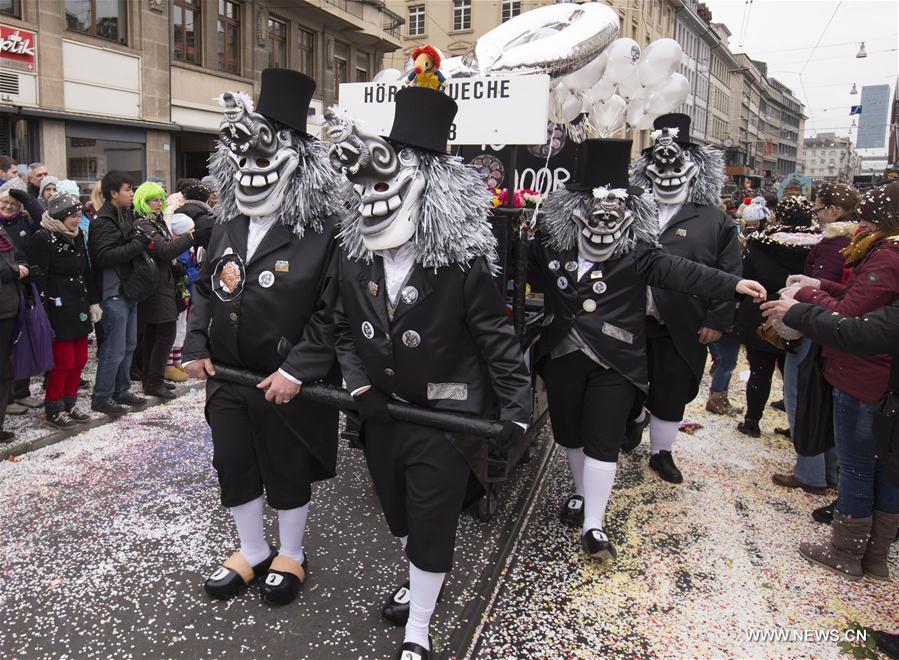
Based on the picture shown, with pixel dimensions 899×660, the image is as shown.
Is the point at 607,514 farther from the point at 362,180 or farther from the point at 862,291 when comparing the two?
the point at 362,180

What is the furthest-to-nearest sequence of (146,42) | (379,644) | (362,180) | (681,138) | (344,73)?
(344,73) → (146,42) → (681,138) → (379,644) → (362,180)

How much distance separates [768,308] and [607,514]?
5.21ft

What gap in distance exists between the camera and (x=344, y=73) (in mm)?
23484

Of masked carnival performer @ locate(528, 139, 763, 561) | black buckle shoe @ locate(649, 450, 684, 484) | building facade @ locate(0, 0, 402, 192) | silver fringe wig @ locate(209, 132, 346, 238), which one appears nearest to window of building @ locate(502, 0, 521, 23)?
building facade @ locate(0, 0, 402, 192)

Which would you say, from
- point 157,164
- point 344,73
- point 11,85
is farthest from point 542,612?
point 344,73

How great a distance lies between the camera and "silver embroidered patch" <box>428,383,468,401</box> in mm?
2465

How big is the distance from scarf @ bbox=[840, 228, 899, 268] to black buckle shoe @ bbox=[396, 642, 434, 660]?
8.67 ft

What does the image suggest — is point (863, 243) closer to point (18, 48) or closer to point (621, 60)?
point (621, 60)

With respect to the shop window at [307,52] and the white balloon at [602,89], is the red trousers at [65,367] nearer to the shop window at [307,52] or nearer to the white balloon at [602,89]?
the white balloon at [602,89]

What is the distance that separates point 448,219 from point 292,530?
1.61m

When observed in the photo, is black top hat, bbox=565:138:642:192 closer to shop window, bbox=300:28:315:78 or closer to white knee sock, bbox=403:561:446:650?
white knee sock, bbox=403:561:446:650

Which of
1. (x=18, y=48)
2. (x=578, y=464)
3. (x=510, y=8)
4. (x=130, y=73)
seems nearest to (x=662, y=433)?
(x=578, y=464)

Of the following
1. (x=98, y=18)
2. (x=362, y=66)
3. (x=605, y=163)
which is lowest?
(x=605, y=163)

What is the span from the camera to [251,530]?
9.77ft
